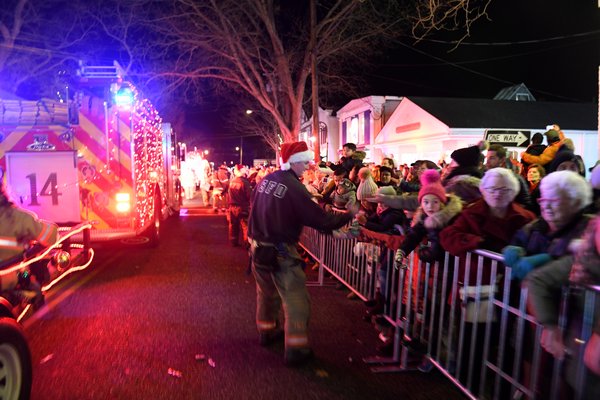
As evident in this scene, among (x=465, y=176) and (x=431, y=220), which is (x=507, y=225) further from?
(x=465, y=176)

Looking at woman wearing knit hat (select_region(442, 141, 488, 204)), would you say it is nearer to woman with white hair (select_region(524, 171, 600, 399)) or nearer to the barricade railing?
the barricade railing

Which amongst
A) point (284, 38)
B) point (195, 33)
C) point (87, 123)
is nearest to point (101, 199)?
point (87, 123)

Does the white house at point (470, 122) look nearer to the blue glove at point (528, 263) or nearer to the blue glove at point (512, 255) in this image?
the blue glove at point (512, 255)

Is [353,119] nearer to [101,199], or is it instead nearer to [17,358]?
[101,199]

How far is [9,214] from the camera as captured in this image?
159 inches

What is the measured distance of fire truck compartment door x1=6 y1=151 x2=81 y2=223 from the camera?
25.8 feet

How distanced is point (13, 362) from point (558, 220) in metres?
3.66

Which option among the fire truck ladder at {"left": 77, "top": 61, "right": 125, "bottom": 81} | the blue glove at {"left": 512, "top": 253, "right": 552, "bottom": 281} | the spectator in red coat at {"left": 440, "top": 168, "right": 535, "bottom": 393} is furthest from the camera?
the fire truck ladder at {"left": 77, "top": 61, "right": 125, "bottom": 81}

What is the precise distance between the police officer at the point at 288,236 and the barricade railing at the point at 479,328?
2.32 ft

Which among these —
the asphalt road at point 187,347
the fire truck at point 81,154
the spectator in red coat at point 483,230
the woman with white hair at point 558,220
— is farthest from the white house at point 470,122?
the woman with white hair at point 558,220

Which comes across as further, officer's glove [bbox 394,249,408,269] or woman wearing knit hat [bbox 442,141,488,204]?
woman wearing knit hat [bbox 442,141,488,204]

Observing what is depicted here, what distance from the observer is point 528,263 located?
2.98 m

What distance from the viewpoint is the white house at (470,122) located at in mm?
23281

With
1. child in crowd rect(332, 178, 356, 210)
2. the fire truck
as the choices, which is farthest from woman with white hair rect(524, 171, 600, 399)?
the fire truck
